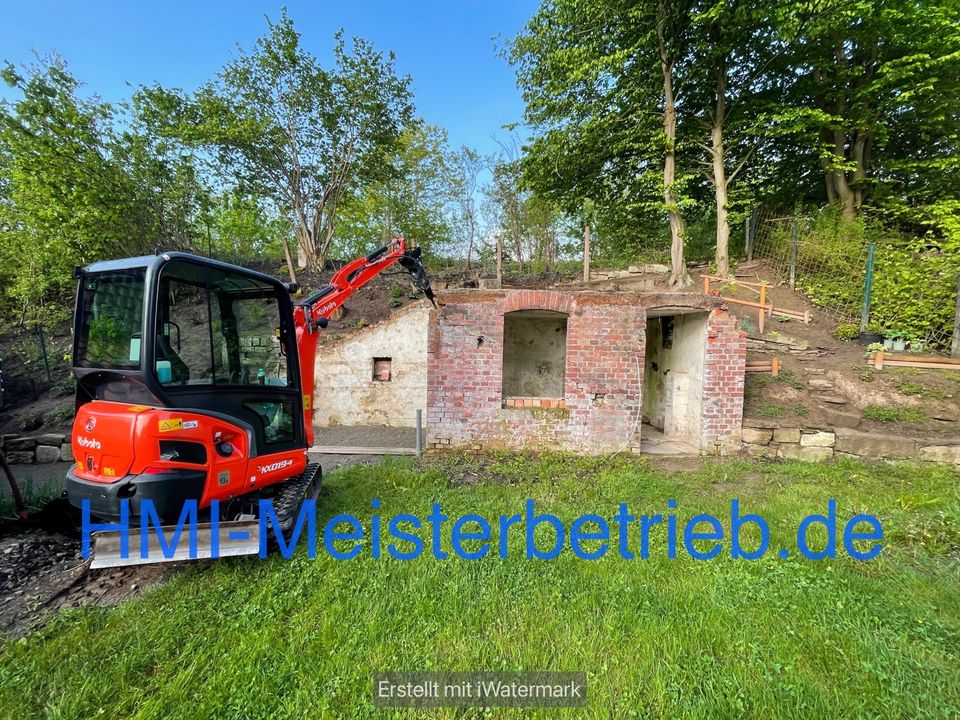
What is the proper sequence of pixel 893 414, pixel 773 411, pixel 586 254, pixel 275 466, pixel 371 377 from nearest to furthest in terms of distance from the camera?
pixel 275 466
pixel 893 414
pixel 773 411
pixel 371 377
pixel 586 254

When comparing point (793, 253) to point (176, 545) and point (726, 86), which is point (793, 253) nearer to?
point (726, 86)

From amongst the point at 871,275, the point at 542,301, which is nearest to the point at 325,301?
the point at 542,301

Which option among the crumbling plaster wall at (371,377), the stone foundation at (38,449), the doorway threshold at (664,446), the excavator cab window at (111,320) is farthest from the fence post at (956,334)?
the stone foundation at (38,449)

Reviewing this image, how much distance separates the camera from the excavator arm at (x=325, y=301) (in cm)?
396

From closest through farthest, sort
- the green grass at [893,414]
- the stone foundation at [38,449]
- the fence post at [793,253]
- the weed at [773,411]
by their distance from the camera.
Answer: the green grass at [893,414] < the weed at [773,411] < the stone foundation at [38,449] < the fence post at [793,253]

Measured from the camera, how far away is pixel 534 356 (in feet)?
26.7

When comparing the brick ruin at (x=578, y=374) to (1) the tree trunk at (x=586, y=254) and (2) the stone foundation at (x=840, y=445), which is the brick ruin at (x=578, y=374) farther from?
(1) the tree trunk at (x=586, y=254)

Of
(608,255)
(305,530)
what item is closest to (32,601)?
(305,530)

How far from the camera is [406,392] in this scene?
27.2 feet

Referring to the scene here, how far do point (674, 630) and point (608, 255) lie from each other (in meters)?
14.0

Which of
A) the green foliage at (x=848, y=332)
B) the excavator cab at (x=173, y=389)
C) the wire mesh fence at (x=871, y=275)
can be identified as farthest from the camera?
the green foliage at (x=848, y=332)

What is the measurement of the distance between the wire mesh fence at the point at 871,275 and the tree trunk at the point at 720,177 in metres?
1.39

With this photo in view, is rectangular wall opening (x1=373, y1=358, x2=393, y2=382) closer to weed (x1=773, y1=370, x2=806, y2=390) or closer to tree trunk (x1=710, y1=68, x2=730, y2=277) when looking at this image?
weed (x1=773, y1=370, x2=806, y2=390)

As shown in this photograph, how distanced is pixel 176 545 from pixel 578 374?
474 centimetres
